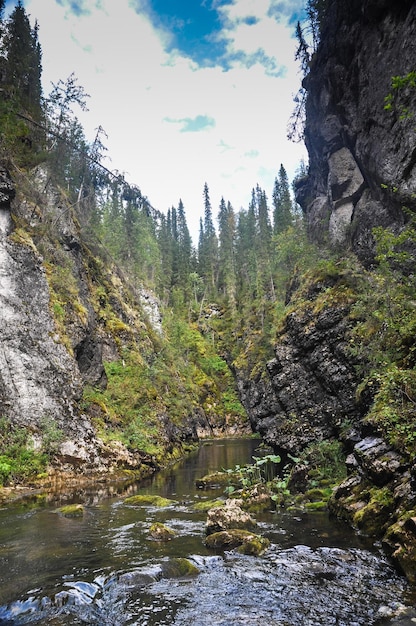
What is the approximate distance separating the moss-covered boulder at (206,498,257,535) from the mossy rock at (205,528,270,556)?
0.91 m

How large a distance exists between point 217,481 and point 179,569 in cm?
1249

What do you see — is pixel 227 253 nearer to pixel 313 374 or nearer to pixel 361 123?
pixel 361 123

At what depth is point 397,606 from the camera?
622 cm

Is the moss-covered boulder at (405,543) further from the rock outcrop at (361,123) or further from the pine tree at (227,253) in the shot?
the pine tree at (227,253)

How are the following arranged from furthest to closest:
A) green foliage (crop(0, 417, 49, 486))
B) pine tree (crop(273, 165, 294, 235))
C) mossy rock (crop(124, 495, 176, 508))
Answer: pine tree (crop(273, 165, 294, 235))
green foliage (crop(0, 417, 49, 486))
mossy rock (crop(124, 495, 176, 508))

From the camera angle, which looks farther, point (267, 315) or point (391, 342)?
point (267, 315)

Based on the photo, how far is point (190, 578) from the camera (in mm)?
7941

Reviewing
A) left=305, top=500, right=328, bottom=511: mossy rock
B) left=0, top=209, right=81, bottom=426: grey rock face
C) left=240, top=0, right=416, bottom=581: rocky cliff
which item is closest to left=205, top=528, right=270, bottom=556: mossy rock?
left=240, top=0, right=416, bottom=581: rocky cliff

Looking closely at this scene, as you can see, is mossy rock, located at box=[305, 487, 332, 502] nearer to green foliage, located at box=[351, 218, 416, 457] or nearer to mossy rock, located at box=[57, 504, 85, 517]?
green foliage, located at box=[351, 218, 416, 457]

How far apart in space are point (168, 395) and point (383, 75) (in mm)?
30774

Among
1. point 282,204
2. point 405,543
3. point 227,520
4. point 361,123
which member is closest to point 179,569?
point 227,520

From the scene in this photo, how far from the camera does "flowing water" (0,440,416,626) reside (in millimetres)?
6230

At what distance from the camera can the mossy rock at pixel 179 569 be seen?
8.10 metres

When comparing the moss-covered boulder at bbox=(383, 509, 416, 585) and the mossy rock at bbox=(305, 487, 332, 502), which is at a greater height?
the moss-covered boulder at bbox=(383, 509, 416, 585)
